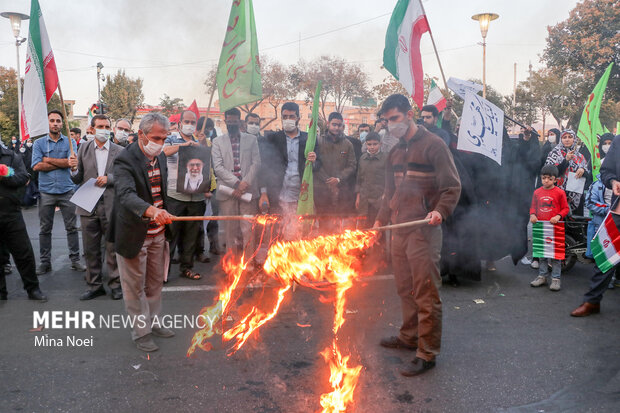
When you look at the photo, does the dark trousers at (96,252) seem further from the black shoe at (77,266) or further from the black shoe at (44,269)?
the black shoe at (44,269)

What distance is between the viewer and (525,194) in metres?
7.30

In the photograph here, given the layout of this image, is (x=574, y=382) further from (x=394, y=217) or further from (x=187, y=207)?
(x=187, y=207)

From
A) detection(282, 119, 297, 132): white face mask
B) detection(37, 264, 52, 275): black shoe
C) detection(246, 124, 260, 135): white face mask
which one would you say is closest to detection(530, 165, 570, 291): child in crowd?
detection(282, 119, 297, 132): white face mask

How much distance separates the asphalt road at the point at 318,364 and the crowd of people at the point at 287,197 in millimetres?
254

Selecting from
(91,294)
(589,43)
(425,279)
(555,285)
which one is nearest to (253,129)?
(91,294)

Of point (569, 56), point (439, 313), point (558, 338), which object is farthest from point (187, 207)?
point (569, 56)

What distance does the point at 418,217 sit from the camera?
3.98 metres

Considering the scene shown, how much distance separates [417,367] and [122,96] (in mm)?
32902

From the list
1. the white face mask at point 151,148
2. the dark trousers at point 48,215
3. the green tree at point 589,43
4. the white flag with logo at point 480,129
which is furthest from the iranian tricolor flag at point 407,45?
the green tree at point 589,43

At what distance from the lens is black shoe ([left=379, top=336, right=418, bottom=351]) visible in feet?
13.8

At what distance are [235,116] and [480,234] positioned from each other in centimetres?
375

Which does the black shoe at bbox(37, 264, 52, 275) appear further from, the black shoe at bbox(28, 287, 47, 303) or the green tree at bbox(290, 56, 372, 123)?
the green tree at bbox(290, 56, 372, 123)

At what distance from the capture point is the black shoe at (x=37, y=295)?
5406mm

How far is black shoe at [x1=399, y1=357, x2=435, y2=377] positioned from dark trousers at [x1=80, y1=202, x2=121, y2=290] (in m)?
3.59
